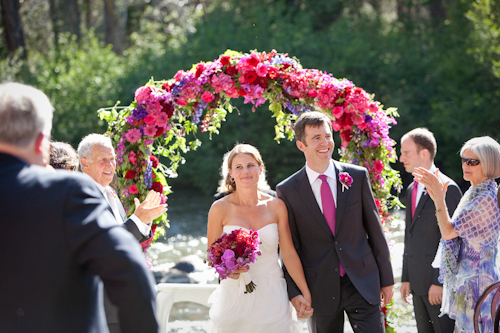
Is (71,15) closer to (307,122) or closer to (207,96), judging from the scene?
(207,96)

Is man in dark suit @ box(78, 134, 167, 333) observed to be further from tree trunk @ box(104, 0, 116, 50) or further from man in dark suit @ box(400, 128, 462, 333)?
tree trunk @ box(104, 0, 116, 50)

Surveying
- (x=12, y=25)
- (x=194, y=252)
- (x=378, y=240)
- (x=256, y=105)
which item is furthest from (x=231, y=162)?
(x=12, y=25)

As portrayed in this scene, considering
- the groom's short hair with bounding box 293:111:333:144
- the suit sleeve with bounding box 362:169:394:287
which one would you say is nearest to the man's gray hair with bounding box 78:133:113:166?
the groom's short hair with bounding box 293:111:333:144

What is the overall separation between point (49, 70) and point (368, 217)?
67.6ft

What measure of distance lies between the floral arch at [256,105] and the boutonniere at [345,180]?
1124 millimetres

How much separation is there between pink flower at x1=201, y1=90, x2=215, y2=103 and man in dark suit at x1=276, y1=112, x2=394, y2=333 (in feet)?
4.86

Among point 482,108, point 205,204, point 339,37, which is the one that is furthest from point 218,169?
point 482,108

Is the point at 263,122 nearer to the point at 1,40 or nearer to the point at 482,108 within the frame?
the point at 482,108

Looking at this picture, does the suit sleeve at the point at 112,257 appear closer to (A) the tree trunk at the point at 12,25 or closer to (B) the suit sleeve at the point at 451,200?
(B) the suit sleeve at the point at 451,200

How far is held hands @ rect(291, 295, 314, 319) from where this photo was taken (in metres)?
4.29

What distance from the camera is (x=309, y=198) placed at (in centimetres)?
448

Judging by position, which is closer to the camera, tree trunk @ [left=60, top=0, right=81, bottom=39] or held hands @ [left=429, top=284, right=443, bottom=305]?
held hands @ [left=429, top=284, right=443, bottom=305]

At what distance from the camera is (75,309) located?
6.21ft

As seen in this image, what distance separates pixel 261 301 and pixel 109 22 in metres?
29.3
